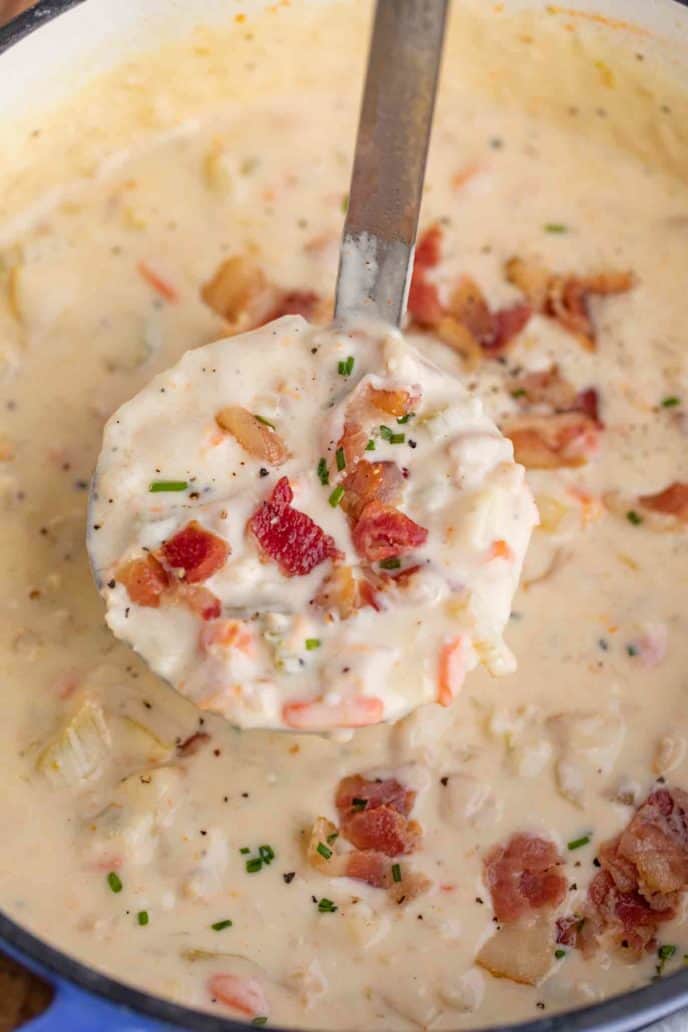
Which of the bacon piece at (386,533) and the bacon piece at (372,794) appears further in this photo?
the bacon piece at (372,794)

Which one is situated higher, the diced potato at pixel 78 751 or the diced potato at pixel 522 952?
the diced potato at pixel 78 751

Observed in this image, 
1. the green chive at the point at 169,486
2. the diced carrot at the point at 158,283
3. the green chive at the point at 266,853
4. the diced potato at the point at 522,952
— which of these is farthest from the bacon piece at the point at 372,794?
the diced carrot at the point at 158,283

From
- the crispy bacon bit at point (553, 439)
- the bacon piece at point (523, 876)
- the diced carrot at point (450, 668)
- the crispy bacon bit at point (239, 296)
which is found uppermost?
the crispy bacon bit at point (239, 296)

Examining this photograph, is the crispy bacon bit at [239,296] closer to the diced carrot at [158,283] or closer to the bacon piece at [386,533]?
the diced carrot at [158,283]

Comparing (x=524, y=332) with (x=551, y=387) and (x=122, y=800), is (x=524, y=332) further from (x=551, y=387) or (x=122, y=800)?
(x=122, y=800)

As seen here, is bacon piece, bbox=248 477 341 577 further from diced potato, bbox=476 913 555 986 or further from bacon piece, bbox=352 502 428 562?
diced potato, bbox=476 913 555 986

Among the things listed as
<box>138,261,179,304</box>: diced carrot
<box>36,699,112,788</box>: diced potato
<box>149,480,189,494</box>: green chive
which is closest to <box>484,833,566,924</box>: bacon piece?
<box>36,699,112,788</box>: diced potato
